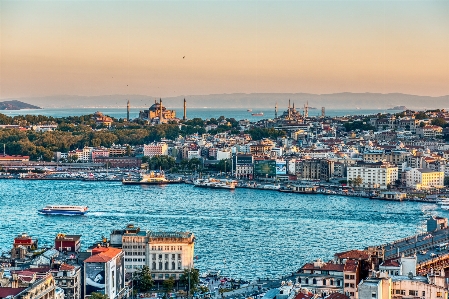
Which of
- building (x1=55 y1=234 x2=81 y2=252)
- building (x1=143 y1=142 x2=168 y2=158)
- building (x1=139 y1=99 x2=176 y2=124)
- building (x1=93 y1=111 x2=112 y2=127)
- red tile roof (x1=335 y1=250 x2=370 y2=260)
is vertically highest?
building (x1=139 y1=99 x2=176 y2=124)

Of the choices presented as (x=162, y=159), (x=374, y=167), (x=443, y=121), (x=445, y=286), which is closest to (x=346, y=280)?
(x=445, y=286)

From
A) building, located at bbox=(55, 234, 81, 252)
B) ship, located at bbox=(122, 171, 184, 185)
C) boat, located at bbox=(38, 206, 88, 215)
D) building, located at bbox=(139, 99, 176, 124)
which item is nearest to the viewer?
building, located at bbox=(55, 234, 81, 252)

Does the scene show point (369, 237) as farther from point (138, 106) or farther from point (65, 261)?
point (138, 106)

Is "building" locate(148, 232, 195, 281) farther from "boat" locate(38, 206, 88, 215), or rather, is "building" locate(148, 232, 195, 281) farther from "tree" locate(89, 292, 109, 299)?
"boat" locate(38, 206, 88, 215)

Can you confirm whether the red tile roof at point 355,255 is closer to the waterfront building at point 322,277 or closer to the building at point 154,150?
the waterfront building at point 322,277

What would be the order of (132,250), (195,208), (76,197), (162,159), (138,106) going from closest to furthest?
(132,250) < (195,208) < (76,197) < (162,159) < (138,106)

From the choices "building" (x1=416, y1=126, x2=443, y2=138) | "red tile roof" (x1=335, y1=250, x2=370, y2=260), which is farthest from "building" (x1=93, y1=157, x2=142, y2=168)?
"red tile roof" (x1=335, y1=250, x2=370, y2=260)

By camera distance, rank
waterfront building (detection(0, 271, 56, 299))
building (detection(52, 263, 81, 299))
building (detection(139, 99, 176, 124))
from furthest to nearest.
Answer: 1. building (detection(139, 99, 176, 124))
2. building (detection(52, 263, 81, 299))
3. waterfront building (detection(0, 271, 56, 299))
